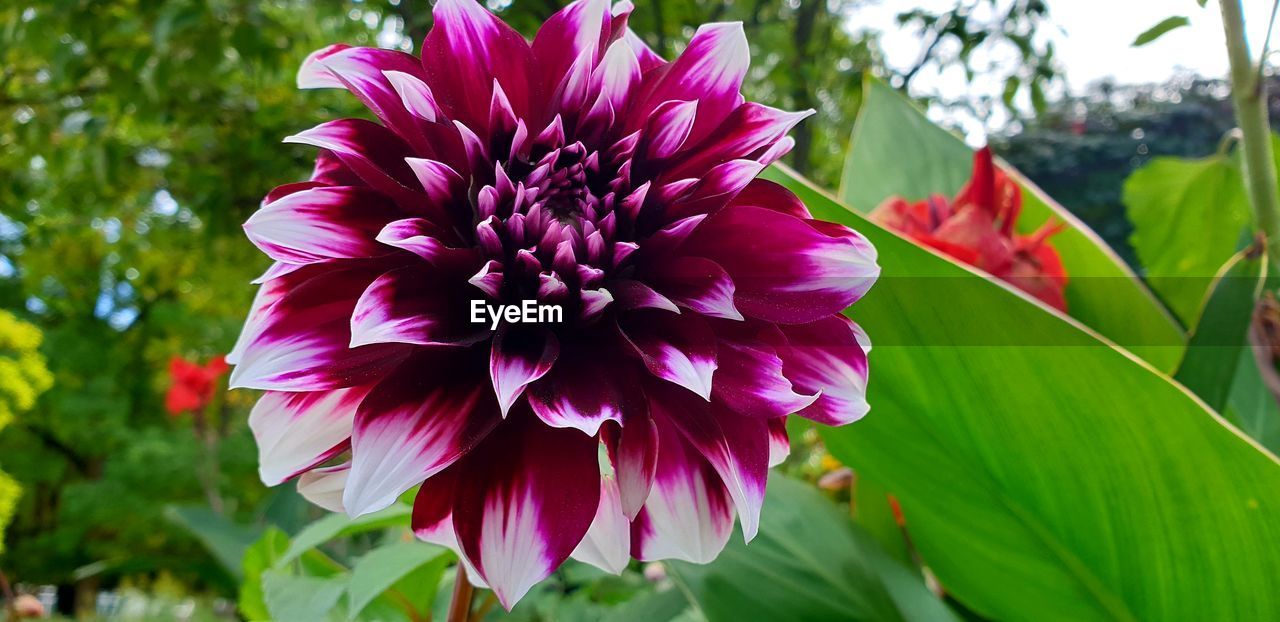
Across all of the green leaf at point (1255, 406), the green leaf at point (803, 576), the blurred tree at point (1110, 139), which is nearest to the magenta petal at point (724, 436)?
the green leaf at point (803, 576)

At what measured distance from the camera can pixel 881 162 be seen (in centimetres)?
47

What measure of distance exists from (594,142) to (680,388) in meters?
0.06

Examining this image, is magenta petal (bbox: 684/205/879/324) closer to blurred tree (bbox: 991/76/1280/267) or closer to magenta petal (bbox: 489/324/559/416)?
magenta petal (bbox: 489/324/559/416)

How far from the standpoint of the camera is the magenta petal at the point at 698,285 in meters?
0.17

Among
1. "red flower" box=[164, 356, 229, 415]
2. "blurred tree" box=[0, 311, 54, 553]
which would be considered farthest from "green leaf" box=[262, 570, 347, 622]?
"red flower" box=[164, 356, 229, 415]

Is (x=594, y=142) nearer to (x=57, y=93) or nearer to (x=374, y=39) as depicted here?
(x=374, y=39)

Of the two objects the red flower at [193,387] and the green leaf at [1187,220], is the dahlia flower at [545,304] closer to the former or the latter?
the green leaf at [1187,220]

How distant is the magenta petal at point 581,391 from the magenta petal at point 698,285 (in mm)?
21

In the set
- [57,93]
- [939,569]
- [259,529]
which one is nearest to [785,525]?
[939,569]

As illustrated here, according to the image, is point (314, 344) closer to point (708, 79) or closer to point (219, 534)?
point (708, 79)

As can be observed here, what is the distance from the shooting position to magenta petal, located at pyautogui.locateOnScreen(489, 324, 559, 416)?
0.15m

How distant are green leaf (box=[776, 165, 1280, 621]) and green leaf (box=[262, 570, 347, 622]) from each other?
0.54 ft

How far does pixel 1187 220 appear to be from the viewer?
48cm

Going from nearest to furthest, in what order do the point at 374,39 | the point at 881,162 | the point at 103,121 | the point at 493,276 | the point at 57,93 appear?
the point at 493,276, the point at 881,162, the point at 103,121, the point at 374,39, the point at 57,93
